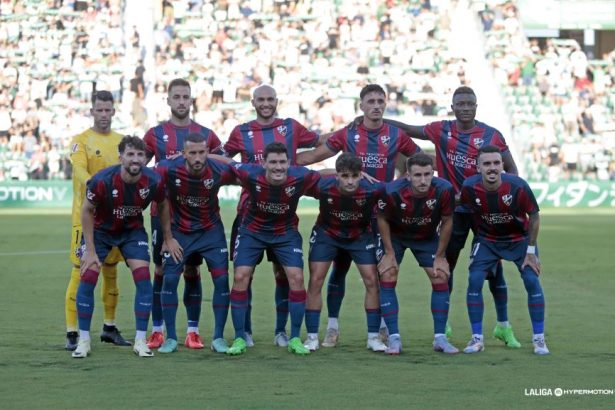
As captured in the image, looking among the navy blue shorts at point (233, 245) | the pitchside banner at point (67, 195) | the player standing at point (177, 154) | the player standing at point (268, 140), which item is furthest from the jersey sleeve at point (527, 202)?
the pitchside banner at point (67, 195)

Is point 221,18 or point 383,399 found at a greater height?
point 221,18

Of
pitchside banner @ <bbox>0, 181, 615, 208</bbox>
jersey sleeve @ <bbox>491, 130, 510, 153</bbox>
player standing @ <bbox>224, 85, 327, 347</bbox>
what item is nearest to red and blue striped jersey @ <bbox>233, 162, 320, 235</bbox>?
player standing @ <bbox>224, 85, 327, 347</bbox>

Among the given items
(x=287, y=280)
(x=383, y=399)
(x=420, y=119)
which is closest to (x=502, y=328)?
(x=287, y=280)

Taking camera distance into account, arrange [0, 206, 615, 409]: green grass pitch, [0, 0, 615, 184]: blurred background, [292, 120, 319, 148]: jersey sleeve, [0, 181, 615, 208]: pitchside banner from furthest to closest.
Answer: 1. [0, 0, 615, 184]: blurred background
2. [0, 181, 615, 208]: pitchside banner
3. [292, 120, 319, 148]: jersey sleeve
4. [0, 206, 615, 409]: green grass pitch

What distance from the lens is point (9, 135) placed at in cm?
3253

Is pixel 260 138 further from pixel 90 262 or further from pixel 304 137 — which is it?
pixel 90 262

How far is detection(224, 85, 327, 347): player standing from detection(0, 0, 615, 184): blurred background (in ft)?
70.7

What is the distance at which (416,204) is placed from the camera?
30.9 feet

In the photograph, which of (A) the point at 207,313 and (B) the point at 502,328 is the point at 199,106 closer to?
(A) the point at 207,313

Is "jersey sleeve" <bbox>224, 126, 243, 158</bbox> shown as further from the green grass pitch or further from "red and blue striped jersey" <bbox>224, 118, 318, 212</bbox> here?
the green grass pitch

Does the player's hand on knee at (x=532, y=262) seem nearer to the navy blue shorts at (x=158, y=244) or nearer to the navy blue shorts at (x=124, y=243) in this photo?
the navy blue shorts at (x=158, y=244)

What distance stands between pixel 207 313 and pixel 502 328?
3189mm

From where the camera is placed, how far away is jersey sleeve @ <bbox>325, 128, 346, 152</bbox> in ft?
32.9

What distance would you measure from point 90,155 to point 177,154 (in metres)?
0.73
